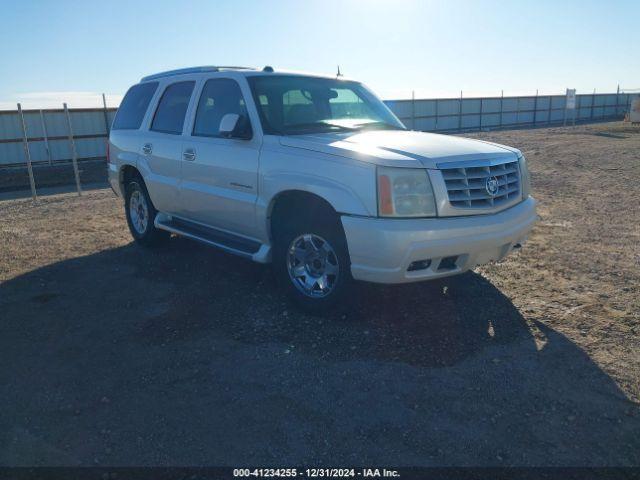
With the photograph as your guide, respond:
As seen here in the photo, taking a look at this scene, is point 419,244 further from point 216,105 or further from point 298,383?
point 216,105

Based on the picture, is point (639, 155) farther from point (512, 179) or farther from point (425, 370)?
point (425, 370)

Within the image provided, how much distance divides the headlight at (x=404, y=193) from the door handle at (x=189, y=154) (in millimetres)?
2354

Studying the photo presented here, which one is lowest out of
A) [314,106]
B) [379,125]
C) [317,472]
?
[317,472]

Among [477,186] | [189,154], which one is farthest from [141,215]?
[477,186]

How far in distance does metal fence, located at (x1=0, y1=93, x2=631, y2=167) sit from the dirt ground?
25.8 ft

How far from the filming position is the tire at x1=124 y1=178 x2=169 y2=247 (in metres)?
6.61

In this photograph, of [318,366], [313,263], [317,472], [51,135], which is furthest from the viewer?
[51,135]

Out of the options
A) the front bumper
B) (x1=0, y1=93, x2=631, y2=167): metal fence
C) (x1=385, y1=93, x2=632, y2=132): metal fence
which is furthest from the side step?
(x1=385, y1=93, x2=632, y2=132): metal fence

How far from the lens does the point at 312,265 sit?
4.53m

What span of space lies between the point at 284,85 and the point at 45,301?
3126 millimetres

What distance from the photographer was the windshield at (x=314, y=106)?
484 cm

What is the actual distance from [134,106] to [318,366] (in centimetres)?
464

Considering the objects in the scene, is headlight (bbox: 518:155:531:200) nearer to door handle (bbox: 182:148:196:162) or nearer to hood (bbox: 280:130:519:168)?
hood (bbox: 280:130:519:168)

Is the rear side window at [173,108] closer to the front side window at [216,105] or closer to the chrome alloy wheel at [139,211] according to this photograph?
the front side window at [216,105]
